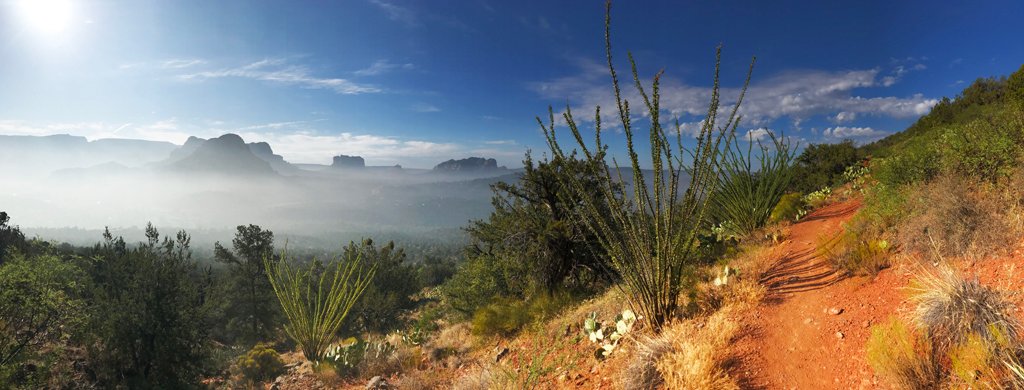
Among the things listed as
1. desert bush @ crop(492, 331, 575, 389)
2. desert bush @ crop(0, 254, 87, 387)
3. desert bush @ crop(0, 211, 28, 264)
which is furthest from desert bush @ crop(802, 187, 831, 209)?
desert bush @ crop(0, 211, 28, 264)

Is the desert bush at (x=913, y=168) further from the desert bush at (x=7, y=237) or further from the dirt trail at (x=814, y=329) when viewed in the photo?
the desert bush at (x=7, y=237)

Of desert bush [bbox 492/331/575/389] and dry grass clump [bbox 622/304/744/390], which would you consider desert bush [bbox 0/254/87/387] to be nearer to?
desert bush [bbox 492/331/575/389]

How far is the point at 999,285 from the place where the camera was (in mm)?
3875

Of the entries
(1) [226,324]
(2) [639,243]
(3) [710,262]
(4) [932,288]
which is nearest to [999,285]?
(4) [932,288]

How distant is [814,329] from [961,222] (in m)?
2.49

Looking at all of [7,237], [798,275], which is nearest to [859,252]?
[798,275]

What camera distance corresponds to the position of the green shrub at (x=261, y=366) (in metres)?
12.0

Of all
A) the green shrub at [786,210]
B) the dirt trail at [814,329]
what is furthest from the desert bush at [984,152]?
the green shrub at [786,210]

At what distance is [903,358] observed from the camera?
328 cm

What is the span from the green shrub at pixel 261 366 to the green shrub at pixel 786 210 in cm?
1428


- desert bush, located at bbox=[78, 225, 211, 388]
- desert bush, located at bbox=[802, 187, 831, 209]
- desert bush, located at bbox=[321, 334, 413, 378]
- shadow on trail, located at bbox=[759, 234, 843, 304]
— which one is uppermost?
desert bush, located at bbox=[802, 187, 831, 209]

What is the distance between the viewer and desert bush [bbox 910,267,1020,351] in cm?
321

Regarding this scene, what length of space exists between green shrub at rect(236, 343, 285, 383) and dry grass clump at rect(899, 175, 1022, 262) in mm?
14503

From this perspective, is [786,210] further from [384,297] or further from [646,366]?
[384,297]
